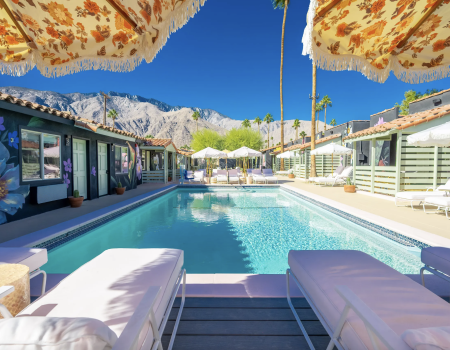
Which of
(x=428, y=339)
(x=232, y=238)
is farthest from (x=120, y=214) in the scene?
(x=428, y=339)

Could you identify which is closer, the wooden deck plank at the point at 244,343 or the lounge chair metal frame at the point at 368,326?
the lounge chair metal frame at the point at 368,326

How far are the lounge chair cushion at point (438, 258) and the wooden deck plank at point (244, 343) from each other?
4.61 ft

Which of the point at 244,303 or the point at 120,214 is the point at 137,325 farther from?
the point at 120,214

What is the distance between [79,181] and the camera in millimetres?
8570

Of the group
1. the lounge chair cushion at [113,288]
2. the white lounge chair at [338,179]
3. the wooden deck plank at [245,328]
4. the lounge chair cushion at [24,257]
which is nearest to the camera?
the lounge chair cushion at [113,288]

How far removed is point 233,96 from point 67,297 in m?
71.5

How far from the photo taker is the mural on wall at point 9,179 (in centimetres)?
539

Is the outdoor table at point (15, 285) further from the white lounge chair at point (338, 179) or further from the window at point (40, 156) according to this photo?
the white lounge chair at point (338, 179)

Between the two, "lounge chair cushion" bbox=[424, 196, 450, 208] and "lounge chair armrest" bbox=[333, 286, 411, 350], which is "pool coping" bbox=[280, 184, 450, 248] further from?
"lounge chair armrest" bbox=[333, 286, 411, 350]

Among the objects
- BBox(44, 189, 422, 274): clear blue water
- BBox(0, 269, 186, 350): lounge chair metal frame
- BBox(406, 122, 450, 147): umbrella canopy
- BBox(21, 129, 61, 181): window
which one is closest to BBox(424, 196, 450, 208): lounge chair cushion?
BBox(406, 122, 450, 147): umbrella canopy

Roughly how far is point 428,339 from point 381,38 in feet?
8.64

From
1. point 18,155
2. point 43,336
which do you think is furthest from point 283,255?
point 18,155

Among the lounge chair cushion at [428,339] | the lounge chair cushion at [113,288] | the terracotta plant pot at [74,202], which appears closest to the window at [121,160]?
the terracotta plant pot at [74,202]

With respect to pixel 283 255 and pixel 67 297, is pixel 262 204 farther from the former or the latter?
pixel 67 297
